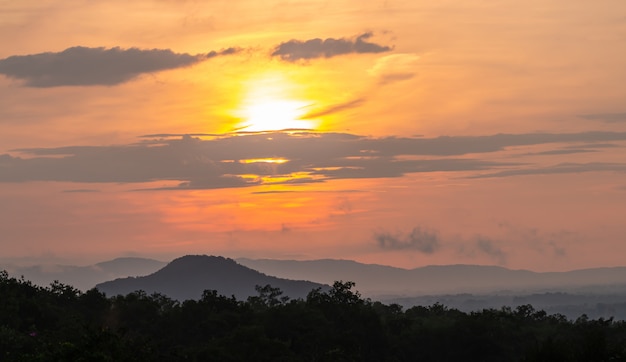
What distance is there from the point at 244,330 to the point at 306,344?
11.7 meters

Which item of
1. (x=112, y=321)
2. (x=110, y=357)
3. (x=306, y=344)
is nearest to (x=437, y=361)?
(x=306, y=344)

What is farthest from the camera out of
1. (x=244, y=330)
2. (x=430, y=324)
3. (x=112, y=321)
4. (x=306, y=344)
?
(x=430, y=324)

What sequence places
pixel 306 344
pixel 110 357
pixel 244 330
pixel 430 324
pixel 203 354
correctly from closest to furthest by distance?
1. pixel 110 357
2. pixel 203 354
3. pixel 244 330
4. pixel 306 344
5. pixel 430 324

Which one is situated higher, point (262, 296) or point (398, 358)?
point (262, 296)

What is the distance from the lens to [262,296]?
571 feet

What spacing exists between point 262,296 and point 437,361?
51288mm

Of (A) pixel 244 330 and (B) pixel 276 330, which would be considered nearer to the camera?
(A) pixel 244 330

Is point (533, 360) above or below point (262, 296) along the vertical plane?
below

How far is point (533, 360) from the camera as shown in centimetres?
8344

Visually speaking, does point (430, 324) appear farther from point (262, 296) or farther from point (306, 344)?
point (262, 296)

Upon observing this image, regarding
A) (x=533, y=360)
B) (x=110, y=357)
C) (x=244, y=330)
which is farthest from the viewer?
(x=244, y=330)

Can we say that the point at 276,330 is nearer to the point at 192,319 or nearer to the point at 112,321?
the point at 192,319

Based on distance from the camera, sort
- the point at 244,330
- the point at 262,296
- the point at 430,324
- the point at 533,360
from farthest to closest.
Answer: the point at 262,296
the point at 430,324
the point at 244,330
the point at 533,360

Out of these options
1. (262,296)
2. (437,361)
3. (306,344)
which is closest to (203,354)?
(306,344)
